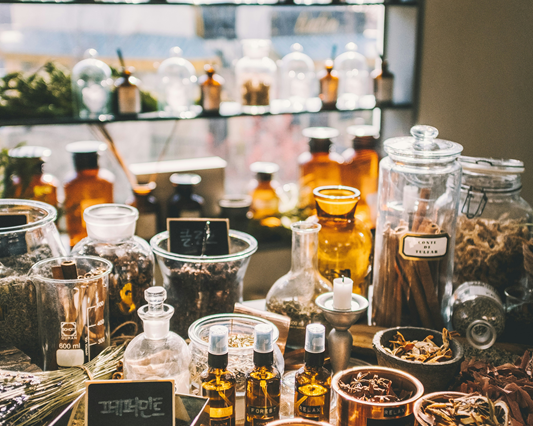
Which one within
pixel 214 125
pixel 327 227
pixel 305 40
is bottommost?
pixel 327 227

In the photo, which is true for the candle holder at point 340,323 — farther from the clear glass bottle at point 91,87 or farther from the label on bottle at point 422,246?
the clear glass bottle at point 91,87

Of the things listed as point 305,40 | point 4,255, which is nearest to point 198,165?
point 305,40

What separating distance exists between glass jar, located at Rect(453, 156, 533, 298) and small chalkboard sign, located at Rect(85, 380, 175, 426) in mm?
799

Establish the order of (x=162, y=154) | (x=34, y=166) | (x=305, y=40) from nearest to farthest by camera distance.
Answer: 1. (x=34, y=166)
2. (x=162, y=154)
3. (x=305, y=40)

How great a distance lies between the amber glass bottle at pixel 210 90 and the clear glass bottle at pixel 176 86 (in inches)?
2.1

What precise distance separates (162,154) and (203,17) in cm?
65

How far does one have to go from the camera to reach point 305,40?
8.41 feet

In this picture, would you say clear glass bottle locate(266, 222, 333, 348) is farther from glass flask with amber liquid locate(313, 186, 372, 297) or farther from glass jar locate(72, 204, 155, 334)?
glass jar locate(72, 204, 155, 334)

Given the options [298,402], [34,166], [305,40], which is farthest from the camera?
[305,40]

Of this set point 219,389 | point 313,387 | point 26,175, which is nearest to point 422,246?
point 313,387

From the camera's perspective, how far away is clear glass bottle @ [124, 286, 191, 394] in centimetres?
83

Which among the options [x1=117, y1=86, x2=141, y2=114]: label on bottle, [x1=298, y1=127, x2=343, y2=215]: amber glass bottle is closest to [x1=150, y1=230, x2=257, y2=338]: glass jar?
[x1=117, y1=86, x2=141, y2=114]: label on bottle

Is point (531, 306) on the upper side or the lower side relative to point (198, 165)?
lower

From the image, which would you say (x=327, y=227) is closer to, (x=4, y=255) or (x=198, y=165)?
(x=4, y=255)
